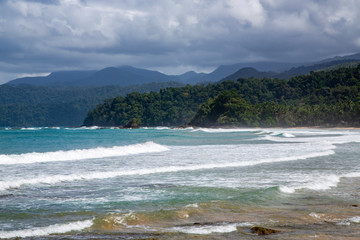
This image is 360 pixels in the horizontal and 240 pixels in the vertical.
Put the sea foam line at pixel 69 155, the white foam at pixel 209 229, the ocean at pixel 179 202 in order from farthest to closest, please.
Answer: the sea foam line at pixel 69 155
the ocean at pixel 179 202
the white foam at pixel 209 229

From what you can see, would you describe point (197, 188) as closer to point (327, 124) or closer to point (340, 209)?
point (340, 209)

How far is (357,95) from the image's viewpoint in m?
120

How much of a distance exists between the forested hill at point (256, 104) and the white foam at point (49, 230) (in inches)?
3797

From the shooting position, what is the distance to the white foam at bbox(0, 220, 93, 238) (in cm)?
693

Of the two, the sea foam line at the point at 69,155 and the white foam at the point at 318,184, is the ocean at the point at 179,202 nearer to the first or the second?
the white foam at the point at 318,184

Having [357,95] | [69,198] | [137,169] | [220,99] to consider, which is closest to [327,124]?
[357,95]

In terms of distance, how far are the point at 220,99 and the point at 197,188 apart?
410 feet

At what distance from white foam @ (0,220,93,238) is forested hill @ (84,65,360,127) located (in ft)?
316

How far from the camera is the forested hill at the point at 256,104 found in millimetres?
109438

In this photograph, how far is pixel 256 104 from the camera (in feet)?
430

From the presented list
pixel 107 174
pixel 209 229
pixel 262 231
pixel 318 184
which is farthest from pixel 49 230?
pixel 318 184

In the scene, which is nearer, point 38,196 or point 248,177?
point 38,196

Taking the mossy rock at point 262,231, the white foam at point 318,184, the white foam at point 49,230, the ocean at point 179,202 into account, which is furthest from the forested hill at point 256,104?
the white foam at point 49,230

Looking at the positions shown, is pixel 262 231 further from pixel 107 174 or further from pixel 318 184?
pixel 107 174
